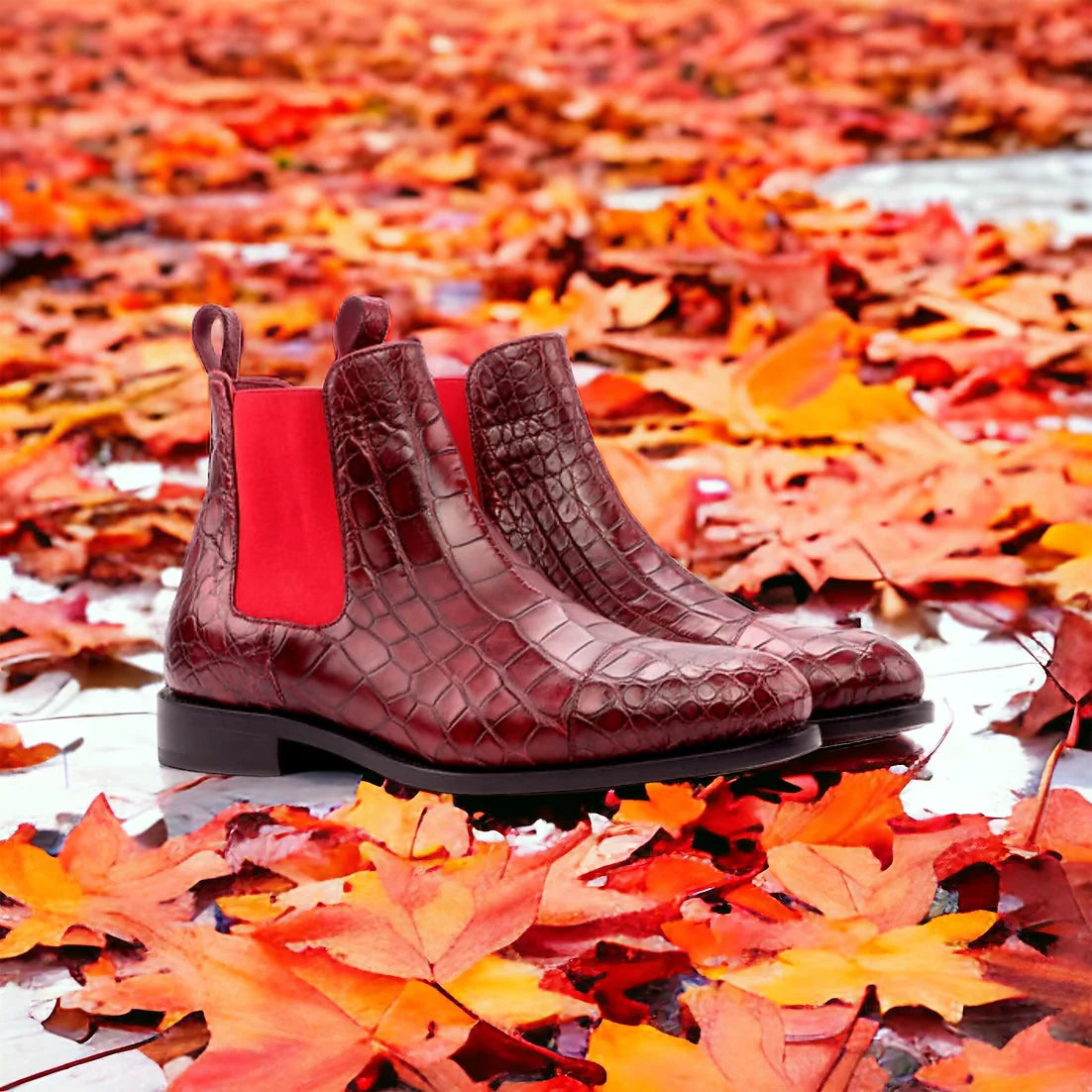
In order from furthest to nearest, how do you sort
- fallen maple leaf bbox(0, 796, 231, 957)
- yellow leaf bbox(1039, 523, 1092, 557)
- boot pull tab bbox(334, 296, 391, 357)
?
yellow leaf bbox(1039, 523, 1092, 557), boot pull tab bbox(334, 296, 391, 357), fallen maple leaf bbox(0, 796, 231, 957)

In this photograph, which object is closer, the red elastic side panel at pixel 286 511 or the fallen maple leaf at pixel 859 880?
the fallen maple leaf at pixel 859 880

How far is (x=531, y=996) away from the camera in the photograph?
874mm

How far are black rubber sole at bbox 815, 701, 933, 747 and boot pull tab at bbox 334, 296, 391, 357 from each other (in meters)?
0.50

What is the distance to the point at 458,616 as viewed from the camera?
122 centimetres

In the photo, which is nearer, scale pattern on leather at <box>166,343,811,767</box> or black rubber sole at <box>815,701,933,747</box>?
scale pattern on leather at <box>166,343,811,767</box>

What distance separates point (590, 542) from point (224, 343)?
1.28 ft

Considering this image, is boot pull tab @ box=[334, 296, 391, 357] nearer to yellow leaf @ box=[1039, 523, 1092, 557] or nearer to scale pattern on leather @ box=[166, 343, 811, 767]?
scale pattern on leather @ box=[166, 343, 811, 767]

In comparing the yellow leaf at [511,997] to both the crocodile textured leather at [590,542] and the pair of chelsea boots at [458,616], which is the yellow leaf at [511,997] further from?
the crocodile textured leather at [590,542]

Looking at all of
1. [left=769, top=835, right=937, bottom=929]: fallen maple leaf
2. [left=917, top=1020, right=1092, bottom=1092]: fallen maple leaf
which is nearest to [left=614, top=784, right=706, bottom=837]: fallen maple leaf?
[left=769, top=835, right=937, bottom=929]: fallen maple leaf

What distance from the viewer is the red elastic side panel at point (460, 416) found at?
54.1 inches

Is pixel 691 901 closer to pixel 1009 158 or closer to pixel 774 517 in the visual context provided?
pixel 774 517

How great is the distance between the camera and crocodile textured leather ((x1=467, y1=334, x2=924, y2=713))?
1.32 m

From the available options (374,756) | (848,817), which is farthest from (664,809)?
(374,756)

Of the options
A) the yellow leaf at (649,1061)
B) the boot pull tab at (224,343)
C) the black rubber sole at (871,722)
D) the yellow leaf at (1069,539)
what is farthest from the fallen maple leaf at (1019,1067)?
the yellow leaf at (1069,539)
